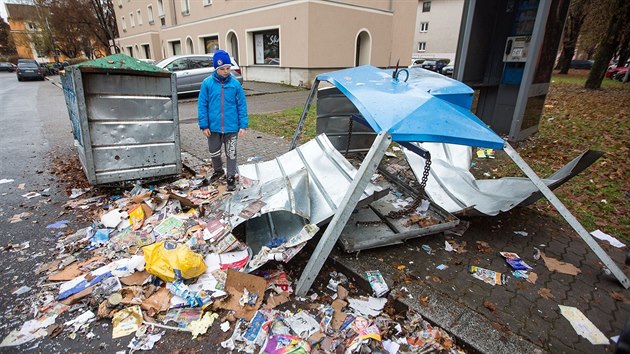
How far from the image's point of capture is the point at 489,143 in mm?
2447

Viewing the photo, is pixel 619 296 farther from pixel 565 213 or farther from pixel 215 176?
pixel 215 176

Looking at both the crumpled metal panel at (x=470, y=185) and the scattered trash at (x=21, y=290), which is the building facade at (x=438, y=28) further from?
the scattered trash at (x=21, y=290)

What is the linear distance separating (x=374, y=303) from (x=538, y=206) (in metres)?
2.71

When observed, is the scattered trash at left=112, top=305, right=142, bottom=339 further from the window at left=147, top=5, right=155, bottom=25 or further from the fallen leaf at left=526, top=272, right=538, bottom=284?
the window at left=147, top=5, right=155, bottom=25

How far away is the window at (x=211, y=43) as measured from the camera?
21891 mm

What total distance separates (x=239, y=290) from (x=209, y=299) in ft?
0.73

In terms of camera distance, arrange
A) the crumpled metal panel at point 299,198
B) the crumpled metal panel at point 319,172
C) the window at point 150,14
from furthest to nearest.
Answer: the window at point 150,14, the crumpled metal panel at point 319,172, the crumpled metal panel at point 299,198

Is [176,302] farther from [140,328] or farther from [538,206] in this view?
[538,206]

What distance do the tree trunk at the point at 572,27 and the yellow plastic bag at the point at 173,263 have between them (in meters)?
20.4

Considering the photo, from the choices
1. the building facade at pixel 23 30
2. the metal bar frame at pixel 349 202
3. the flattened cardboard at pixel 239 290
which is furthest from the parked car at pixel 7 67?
the metal bar frame at pixel 349 202

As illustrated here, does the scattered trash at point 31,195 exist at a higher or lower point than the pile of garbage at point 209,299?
lower

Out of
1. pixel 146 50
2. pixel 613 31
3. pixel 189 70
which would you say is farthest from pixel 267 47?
pixel 146 50

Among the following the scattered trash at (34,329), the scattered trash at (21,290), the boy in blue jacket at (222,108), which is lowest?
the scattered trash at (34,329)

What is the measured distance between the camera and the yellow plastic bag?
2560mm
